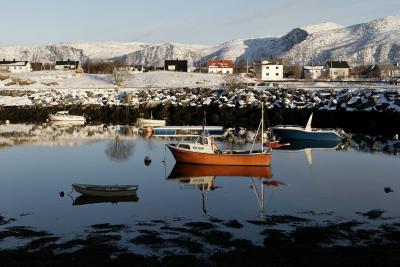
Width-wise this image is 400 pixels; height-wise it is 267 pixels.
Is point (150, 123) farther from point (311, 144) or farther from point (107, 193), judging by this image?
point (107, 193)

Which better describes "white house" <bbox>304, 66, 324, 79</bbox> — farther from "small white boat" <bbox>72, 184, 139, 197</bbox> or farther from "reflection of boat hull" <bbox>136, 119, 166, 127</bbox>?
"small white boat" <bbox>72, 184, 139, 197</bbox>

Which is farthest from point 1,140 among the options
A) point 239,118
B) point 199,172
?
point 239,118

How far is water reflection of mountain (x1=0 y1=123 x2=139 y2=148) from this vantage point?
175 ft

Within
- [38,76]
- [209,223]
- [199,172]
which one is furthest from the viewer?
[38,76]

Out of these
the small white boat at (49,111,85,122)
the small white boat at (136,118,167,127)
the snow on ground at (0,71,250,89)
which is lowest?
the small white boat at (136,118,167,127)

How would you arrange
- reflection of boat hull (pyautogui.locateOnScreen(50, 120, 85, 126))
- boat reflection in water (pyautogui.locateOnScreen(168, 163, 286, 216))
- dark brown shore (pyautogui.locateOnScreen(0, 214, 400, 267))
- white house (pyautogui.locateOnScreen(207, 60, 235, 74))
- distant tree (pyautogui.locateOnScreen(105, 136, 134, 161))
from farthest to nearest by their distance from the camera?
white house (pyautogui.locateOnScreen(207, 60, 235, 74)) → reflection of boat hull (pyautogui.locateOnScreen(50, 120, 85, 126)) → distant tree (pyautogui.locateOnScreen(105, 136, 134, 161)) → boat reflection in water (pyautogui.locateOnScreen(168, 163, 286, 216)) → dark brown shore (pyautogui.locateOnScreen(0, 214, 400, 267))

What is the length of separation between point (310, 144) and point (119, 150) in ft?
62.6

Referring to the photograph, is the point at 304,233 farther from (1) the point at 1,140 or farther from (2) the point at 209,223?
(1) the point at 1,140

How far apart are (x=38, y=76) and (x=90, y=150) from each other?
9138cm

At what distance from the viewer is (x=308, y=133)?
56.5 m

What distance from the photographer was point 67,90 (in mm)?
105625

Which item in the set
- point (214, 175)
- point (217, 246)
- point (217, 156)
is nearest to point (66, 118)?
point (217, 156)

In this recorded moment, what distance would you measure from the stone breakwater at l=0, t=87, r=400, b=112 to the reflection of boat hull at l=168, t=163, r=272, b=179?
37648 mm

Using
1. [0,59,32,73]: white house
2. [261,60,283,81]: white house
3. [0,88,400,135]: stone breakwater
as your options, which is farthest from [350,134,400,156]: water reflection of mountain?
[0,59,32,73]: white house
